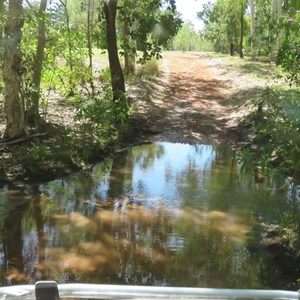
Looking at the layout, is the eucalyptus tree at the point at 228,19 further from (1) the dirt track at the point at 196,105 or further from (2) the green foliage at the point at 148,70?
(2) the green foliage at the point at 148,70

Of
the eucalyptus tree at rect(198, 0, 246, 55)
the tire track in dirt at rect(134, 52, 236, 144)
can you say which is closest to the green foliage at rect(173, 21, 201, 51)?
the eucalyptus tree at rect(198, 0, 246, 55)

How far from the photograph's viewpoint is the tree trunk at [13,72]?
27.9ft

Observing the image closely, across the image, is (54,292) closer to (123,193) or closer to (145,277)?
(145,277)

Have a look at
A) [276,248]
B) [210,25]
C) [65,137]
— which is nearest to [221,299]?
[276,248]

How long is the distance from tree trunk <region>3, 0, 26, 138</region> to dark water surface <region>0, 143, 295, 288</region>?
1.97 m

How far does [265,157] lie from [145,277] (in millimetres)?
2172

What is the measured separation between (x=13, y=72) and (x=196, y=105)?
9.08 m

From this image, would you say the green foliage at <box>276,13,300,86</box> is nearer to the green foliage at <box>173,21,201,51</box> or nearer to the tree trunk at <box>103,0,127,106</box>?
the tree trunk at <box>103,0,127,106</box>

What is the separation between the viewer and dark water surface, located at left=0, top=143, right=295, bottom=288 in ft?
16.9

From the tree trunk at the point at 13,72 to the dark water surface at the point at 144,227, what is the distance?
1.97 m

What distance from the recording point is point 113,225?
655 cm

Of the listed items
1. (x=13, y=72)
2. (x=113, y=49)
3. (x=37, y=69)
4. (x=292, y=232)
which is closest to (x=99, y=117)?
(x=37, y=69)

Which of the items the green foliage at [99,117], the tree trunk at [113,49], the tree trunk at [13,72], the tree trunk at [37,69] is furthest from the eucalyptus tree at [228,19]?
the tree trunk at [13,72]

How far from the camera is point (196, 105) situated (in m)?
16.6
